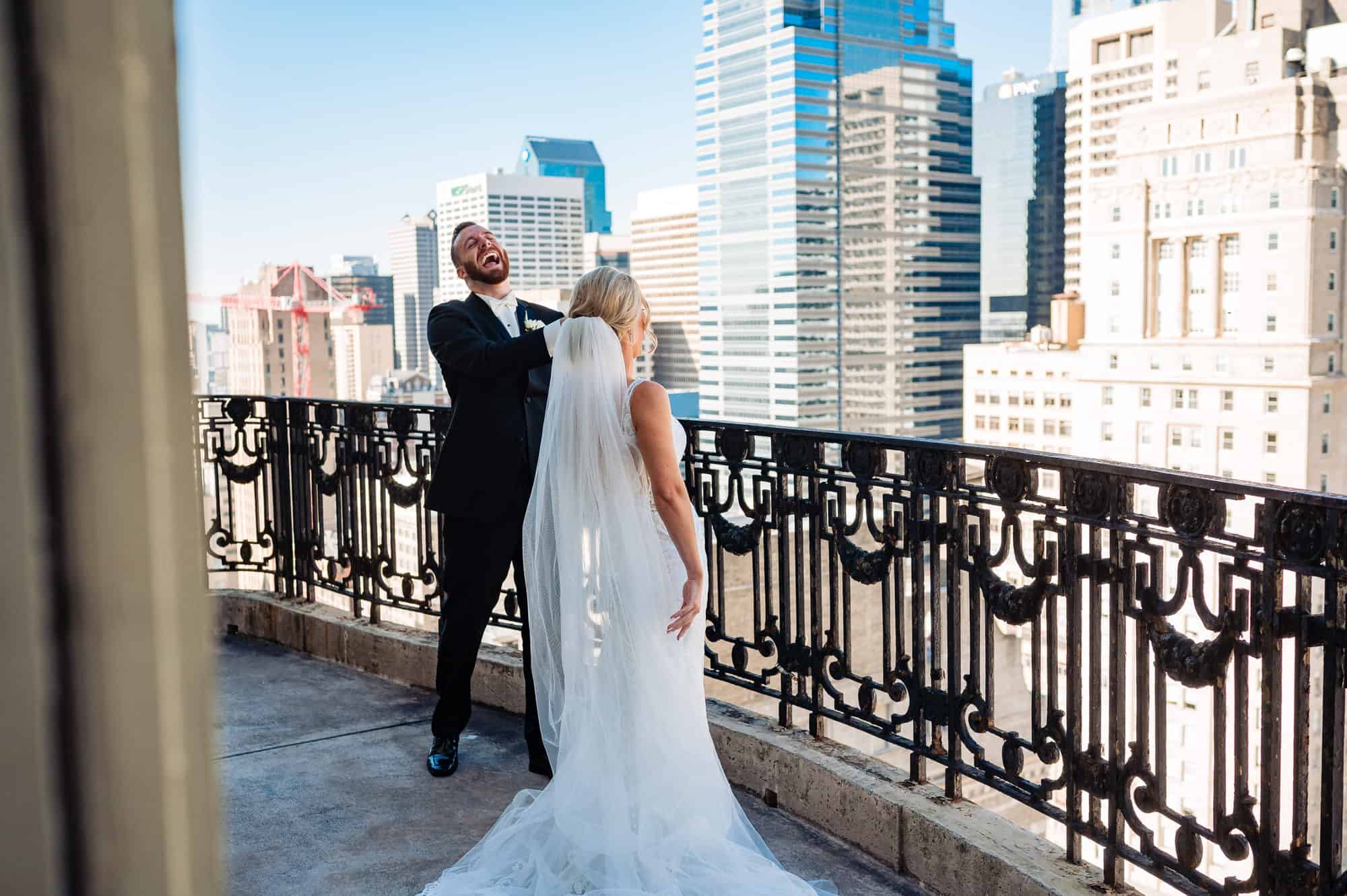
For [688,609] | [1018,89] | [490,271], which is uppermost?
[1018,89]

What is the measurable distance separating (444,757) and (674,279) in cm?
13746

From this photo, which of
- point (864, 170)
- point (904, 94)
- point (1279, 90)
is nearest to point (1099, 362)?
point (1279, 90)

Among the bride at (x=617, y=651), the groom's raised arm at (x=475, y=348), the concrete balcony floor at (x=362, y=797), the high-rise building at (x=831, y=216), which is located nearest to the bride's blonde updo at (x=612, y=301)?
the bride at (x=617, y=651)

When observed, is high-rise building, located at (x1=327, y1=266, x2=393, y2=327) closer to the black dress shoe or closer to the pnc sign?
the pnc sign

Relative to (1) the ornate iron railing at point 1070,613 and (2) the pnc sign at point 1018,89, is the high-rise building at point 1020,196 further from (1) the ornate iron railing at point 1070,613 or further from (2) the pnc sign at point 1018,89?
(1) the ornate iron railing at point 1070,613

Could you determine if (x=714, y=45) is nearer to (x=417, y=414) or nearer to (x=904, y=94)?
(x=904, y=94)

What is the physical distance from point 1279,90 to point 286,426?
81520 millimetres

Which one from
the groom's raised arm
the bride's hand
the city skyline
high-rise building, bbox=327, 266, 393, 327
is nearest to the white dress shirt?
the groom's raised arm

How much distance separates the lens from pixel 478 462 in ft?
12.9

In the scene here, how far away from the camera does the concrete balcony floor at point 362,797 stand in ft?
10.7

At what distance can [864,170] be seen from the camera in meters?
127

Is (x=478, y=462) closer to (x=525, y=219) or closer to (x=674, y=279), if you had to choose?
(x=674, y=279)

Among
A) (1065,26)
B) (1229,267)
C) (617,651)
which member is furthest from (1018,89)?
(617,651)

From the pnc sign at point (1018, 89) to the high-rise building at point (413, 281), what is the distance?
78455 mm
